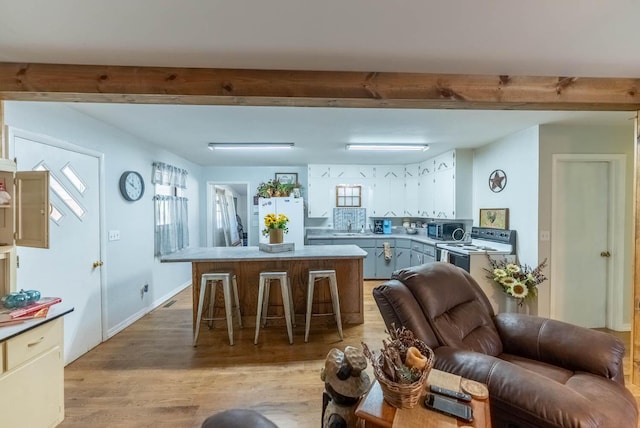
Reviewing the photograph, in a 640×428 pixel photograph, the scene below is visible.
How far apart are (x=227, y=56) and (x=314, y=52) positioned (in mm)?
557

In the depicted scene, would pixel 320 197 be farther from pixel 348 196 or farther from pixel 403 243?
pixel 403 243

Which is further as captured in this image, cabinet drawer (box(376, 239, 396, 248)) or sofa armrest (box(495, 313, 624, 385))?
cabinet drawer (box(376, 239, 396, 248))

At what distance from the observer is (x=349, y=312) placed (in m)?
3.69

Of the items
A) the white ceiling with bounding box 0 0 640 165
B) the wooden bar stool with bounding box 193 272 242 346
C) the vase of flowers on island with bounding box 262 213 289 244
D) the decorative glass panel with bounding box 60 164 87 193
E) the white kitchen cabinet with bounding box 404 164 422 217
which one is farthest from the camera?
the white kitchen cabinet with bounding box 404 164 422 217

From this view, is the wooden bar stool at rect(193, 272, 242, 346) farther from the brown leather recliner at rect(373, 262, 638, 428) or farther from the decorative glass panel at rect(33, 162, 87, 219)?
the brown leather recliner at rect(373, 262, 638, 428)

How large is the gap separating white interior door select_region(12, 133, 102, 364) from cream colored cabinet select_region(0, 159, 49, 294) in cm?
39

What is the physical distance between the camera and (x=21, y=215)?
6.44 feet

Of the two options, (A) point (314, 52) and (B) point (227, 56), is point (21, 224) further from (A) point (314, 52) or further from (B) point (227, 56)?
(A) point (314, 52)

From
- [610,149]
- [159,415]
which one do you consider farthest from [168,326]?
[610,149]

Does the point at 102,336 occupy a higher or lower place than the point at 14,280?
lower

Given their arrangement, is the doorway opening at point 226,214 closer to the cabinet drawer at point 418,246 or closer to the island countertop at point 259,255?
the island countertop at point 259,255

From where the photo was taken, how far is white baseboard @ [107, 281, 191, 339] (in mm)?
3304

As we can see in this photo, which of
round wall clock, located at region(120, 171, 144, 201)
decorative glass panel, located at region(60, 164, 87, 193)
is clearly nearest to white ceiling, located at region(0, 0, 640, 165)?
decorative glass panel, located at region(60, 164, 87, 193)

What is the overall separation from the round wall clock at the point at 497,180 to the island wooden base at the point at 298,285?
2094 mm
